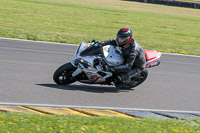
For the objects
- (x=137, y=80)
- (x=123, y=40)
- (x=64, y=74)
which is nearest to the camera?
(x=123, y=40)

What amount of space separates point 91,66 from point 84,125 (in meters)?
2.60

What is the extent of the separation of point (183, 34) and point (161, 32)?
4.08 feet

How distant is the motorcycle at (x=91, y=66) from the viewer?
8.45 metres

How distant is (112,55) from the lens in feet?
28.2

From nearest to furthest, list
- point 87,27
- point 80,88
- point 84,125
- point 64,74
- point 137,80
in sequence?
point 84,125
point 64,74
point 80,88
point 137,80
point 87,27

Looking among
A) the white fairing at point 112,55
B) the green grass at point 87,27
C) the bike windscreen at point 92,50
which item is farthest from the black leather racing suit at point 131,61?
the green grass at point 87,27

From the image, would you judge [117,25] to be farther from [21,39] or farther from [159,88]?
[159,88]

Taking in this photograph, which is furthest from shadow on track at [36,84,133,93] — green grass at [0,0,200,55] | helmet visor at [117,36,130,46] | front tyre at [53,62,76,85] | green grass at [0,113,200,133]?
green grass at [0,0,200,55]

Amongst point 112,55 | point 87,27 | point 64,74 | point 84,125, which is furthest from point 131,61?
point 87,27

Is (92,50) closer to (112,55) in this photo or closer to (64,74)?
(112,55)

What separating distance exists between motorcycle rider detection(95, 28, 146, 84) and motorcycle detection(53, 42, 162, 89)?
0.11 meters

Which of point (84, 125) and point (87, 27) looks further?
point (87, 27)

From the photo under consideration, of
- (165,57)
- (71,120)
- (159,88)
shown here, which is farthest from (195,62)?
(71,120)

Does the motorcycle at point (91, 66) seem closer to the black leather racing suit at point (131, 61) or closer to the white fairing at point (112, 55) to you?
the white fairing at point (112, 55)
